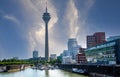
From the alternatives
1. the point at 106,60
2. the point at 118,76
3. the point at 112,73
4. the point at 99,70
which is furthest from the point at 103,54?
the point at 118,76

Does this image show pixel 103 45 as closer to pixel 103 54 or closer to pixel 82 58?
pixel 103 54

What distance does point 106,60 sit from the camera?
11069 centimetres

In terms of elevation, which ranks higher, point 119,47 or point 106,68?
point 119,47

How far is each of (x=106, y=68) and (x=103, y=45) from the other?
107ft

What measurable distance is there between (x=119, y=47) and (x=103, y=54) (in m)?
15.7

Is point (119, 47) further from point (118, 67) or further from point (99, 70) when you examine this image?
point (118, 67)

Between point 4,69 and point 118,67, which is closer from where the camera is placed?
point 118,67

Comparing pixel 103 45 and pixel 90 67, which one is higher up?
pixel 103 45

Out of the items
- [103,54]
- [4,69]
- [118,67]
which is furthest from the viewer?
[4,69]

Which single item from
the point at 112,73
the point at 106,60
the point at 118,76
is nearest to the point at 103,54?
the point at 106,60

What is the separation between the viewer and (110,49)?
102062mm

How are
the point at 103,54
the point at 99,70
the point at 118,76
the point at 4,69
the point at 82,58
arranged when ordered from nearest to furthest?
the point at 118,76
the point at 99,70
the point at 103,54
the point at 4,69
the point at 82,58

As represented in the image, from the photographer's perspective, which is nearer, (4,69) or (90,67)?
(90,67)

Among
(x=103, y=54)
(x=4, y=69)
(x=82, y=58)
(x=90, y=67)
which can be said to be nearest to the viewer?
(x=90, y=67)
